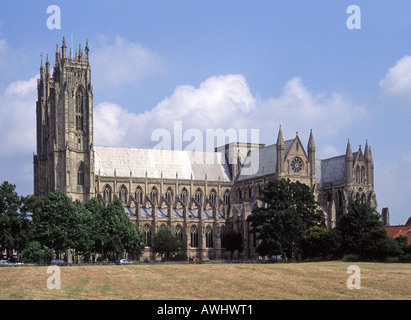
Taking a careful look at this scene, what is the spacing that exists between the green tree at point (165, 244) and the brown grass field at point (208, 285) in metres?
56.1

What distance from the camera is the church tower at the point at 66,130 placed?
130000 mm

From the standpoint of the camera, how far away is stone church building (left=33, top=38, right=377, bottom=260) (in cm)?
13200

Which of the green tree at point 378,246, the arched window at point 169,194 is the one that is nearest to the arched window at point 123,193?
the arched window at point 169,194

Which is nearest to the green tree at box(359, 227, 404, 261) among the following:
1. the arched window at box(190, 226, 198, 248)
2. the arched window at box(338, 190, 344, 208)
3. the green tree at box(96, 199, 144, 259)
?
the green tree at box(96, 199, 144, 259)

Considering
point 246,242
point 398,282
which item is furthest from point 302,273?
point 246,242

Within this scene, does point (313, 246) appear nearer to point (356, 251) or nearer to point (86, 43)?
point (356, 251)

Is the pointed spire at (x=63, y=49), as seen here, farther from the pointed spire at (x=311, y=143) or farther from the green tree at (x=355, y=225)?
the green tree at (x=355, y=225)

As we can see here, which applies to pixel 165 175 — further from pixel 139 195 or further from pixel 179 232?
pixel 179 232

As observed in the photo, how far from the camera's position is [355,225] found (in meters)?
96.9

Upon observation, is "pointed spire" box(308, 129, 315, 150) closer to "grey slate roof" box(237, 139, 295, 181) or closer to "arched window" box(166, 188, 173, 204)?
"grey slate roof" box(237, 139, 295, 181)

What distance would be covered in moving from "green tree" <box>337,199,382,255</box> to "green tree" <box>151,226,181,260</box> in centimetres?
3289

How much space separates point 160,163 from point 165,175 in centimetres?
288

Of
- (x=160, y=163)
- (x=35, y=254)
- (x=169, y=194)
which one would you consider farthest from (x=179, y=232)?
(x=35, y=254)

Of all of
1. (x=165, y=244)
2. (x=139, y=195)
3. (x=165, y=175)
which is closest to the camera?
(x=165, y=244)
